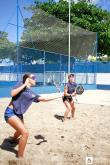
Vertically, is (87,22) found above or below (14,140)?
above

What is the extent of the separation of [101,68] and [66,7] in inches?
307

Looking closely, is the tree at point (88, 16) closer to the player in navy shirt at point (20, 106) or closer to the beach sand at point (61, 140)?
the beach sand at point (61, 140)

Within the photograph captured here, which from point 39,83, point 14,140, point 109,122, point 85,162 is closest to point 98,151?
point 85,162

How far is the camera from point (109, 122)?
416 inches

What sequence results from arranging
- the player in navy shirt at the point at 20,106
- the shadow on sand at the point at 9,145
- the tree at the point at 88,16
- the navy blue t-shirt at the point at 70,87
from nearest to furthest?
the player in navy shirt at the point at 20,106 → the shadow on sand at the point at 9,145 → the navy blue t-shirt at the point at 70,87 → the tree at the point at 88,16

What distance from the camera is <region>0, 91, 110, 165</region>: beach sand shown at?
643cm

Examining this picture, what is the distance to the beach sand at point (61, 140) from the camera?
21.1 ft

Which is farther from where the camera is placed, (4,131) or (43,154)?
(4,131)

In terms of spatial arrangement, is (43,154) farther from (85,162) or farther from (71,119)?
(71,119)

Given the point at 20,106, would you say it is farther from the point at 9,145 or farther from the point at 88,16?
the point at 88,16

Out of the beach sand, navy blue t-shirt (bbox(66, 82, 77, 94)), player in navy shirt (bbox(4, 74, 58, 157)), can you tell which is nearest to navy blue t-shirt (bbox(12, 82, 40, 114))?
player in navy shirt (bbox(4, 74, 58, 157))

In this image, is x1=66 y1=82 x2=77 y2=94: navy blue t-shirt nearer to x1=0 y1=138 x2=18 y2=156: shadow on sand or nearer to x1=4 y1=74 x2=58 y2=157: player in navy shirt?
x1=0 y1=138 x2=18 y2=156: shadow on sand

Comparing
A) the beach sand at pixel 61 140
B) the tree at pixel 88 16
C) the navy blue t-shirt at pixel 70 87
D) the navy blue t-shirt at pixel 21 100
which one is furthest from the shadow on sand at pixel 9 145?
the tree at pixel 88 16

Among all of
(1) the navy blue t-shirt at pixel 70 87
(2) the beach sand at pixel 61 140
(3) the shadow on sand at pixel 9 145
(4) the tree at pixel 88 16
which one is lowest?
(2) the beach sand at pixel 61 140
